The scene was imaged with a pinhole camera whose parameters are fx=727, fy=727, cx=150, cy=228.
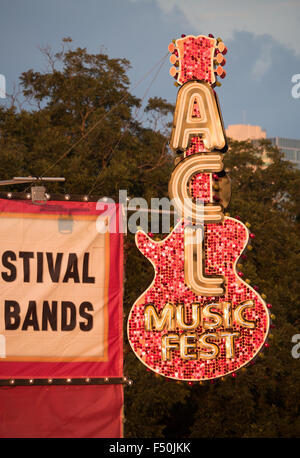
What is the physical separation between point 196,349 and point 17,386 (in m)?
2.92

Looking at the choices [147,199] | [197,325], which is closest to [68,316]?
[197,325]

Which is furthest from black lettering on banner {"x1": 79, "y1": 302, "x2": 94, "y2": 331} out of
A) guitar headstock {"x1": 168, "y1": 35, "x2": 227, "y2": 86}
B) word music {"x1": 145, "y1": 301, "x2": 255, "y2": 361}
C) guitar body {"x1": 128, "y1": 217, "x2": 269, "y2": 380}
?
guitar headstock {"x1": 168, "y1": 35, "x2": 227, "y2": 86}

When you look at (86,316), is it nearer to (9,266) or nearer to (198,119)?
(9,266)

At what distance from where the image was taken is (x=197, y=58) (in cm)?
1316

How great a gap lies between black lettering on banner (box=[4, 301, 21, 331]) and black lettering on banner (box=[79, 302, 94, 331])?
93 cm

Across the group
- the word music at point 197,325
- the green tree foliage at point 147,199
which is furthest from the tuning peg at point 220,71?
the green tree foliage at point 147,199

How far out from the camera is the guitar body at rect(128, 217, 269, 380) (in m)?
11.6

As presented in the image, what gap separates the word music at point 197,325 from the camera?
11641 mm

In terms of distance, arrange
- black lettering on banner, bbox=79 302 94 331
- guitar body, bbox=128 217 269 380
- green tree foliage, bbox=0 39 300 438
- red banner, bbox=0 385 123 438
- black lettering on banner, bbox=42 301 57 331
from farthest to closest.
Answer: green tree foliage, bbox=0 39 300 438
guitar body, bbox=128 217 269 380
black lettering on banner, bbox=79 302 94 331
black lettering on banner, bbox=42 301 57 331
red banner, bbox=0 385 123 438

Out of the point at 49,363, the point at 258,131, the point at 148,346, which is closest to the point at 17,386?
the point at 49,363

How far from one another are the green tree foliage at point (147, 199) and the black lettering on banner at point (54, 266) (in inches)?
437

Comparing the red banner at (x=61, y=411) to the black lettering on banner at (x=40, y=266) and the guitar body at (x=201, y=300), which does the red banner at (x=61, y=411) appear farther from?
the black lettering on banner at (x=40, y=266)

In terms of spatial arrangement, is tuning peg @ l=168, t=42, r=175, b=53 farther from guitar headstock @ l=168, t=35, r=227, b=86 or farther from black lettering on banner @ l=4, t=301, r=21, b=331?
black lettering on banner @ l=4, t=301, r=21, b=331

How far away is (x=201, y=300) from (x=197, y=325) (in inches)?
16.8
